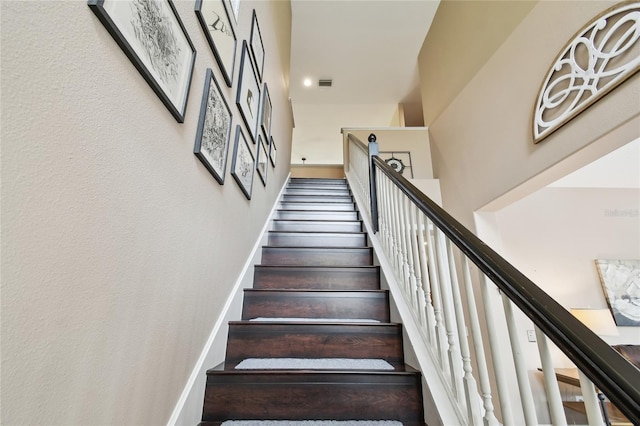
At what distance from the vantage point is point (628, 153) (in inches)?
117

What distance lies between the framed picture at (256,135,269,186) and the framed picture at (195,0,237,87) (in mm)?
742

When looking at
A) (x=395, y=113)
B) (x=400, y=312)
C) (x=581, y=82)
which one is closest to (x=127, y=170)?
(x=400, y=312)

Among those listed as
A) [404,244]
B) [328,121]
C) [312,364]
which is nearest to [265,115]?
[404,244]

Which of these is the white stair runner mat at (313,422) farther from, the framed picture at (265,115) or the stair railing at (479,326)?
the framed picture at (265,115)

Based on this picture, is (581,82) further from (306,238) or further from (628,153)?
(306,238)

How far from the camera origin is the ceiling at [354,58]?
456cm

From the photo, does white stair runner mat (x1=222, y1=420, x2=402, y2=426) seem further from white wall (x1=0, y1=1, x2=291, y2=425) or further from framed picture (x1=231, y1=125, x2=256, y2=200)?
framed picture (x1=231, y1=125, x2=256, y2=200)

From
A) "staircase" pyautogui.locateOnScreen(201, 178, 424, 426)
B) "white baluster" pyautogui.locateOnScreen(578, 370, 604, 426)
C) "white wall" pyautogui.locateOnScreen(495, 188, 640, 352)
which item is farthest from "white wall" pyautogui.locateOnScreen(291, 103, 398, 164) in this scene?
"white baluster" pyautogui.locateOnScreen(578, 370, 604, 426)

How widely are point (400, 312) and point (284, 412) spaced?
0.72 meters

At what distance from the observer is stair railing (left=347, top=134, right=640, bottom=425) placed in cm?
52

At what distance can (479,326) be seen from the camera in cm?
107

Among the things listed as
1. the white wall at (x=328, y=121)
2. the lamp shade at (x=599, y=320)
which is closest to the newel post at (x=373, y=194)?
the lamp shade at (x=599, y=320)

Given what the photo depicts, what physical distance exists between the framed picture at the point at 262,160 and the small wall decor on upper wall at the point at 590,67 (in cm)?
220

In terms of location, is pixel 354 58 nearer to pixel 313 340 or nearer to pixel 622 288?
pixel 622 288
